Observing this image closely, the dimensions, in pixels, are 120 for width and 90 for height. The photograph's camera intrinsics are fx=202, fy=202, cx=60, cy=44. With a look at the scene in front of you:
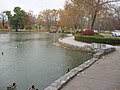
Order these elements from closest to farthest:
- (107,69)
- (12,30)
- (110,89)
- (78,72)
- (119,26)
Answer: (110,89) < (78,72) < (107,69) < (119,26) < (12,30)

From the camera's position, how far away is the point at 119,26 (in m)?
50.8

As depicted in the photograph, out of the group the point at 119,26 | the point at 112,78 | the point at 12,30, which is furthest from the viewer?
the point at 12,30

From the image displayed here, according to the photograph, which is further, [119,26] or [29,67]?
[119,26]

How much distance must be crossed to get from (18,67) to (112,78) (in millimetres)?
A: 5140

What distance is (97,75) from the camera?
22.2 feet

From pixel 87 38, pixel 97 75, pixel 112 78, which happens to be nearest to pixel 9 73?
pixel 97 75

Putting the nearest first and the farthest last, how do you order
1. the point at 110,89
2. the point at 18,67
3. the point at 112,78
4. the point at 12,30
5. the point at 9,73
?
the point at 110,89 → the point at 112,78 → the point at 9,73 → the point at 18,67 → the point at 12,30

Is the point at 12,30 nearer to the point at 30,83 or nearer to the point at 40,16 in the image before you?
the point at 40,16

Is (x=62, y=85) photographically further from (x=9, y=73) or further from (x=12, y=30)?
(x=12, y=30)

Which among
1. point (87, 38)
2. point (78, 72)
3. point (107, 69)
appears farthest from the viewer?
point (87, 38)

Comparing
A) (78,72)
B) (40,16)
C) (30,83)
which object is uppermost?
(40,16)

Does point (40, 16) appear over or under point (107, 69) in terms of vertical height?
over

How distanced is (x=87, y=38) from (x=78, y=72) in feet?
46.7

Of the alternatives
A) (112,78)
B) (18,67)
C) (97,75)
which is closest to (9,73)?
(18,67)
